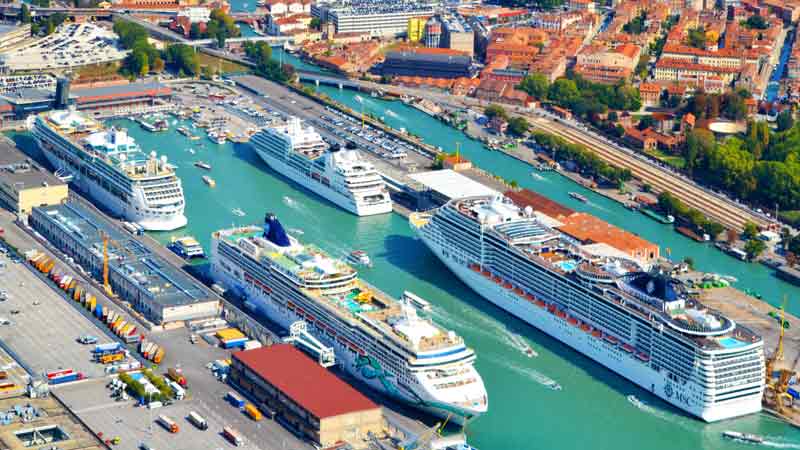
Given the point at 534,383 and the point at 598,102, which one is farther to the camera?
the point at 598,102

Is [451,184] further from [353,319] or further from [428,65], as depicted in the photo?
[428,65]

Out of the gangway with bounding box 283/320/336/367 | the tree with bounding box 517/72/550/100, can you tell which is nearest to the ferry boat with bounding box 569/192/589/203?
the tree with bounding box 517/72/550/100

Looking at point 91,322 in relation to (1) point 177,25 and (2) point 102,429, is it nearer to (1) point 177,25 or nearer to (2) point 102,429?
(2) point 102,429

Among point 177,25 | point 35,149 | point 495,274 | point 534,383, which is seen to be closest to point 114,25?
point 177,25

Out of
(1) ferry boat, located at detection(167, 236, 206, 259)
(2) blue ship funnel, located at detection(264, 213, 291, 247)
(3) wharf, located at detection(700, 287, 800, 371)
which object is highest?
(2) blue ship funnel, located at detection(264, 213, 291, 247)

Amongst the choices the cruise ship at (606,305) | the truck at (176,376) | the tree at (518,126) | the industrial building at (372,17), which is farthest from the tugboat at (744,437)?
the industrial building at (372,17)

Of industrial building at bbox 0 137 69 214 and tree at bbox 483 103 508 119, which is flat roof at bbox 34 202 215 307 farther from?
tree at bbox 483 103 508 119
